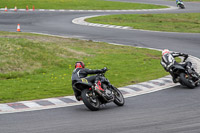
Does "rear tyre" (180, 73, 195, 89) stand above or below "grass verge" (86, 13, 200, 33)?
above

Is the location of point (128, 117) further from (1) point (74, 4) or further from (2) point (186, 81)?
(1) point (74, 4)

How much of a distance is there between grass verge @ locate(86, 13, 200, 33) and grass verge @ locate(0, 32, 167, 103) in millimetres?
11500

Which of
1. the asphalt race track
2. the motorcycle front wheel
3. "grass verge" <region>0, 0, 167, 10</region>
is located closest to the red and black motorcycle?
the motorcycle front wheel

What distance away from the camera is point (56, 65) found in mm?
20516

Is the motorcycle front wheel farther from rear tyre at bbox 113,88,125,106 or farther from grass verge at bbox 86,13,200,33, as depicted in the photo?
grass verge at bbox 86,13,200,33

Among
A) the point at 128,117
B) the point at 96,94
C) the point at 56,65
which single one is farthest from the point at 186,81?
the point at 56,65

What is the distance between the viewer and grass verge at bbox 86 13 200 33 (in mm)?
37438

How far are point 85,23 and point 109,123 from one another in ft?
100

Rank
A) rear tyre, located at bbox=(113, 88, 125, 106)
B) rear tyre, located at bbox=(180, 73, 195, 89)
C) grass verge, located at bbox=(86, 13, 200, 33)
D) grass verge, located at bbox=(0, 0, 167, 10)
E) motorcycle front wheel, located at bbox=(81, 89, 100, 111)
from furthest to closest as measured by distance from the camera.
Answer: grass verge, located at bbox=(0, 0, 167, 10)
grass verge, located at bbox=(86, 13, 200, 33)
rear tyre, located at bbox=(180, 73, 195, 89)
rear tyre, located at bbox=(113, 88, 125, 106)
motorcycle front wheel, located at bbox=(81, 89, 100, 111)

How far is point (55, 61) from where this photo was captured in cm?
2102

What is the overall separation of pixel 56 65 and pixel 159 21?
23486 millimetres

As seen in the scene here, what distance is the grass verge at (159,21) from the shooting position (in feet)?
123

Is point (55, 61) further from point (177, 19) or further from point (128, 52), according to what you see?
point (177, 19)

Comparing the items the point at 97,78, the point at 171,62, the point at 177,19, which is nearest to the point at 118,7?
the point at 177,19
